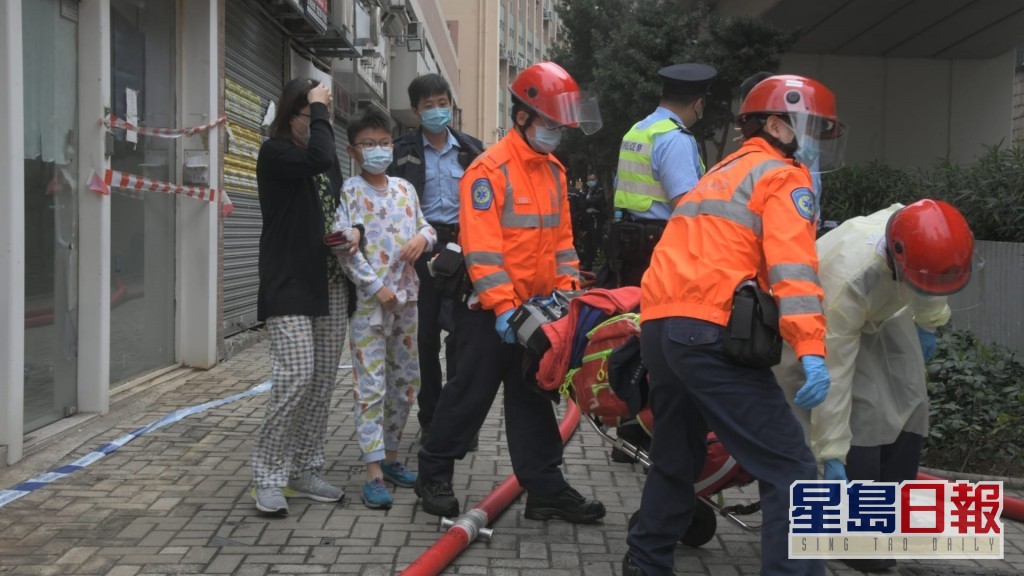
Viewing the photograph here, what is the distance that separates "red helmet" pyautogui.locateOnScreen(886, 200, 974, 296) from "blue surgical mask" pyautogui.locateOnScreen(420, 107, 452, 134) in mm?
2745

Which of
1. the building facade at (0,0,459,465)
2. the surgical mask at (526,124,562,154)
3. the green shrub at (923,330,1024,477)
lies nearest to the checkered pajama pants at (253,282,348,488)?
the surgical mask at (526,124,562,154)

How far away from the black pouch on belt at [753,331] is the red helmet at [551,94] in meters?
1.44

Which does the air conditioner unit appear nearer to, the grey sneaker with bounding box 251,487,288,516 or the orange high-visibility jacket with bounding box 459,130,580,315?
the orange high-visibility jacket with bounding box 459,130,580,315

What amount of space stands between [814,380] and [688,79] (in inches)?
109

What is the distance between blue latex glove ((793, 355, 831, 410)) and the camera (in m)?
3.01

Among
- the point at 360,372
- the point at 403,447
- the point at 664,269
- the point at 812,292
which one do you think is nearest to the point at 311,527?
the point at 360,372

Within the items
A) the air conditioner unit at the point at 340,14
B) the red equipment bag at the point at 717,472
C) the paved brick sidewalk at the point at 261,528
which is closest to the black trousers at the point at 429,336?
the paved brick sidewalk at the point at 261,528

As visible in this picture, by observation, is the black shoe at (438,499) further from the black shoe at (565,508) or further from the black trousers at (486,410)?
the black shoe at (565,508)

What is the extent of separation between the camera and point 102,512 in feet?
14.9

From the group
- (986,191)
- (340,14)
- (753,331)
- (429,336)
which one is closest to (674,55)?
(340,14)

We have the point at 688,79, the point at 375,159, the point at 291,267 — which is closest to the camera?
the point at 291,267

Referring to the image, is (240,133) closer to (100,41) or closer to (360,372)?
(100,41)

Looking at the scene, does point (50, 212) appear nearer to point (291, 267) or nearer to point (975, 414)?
point (291, 267)

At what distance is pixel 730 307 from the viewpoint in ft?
10.4
